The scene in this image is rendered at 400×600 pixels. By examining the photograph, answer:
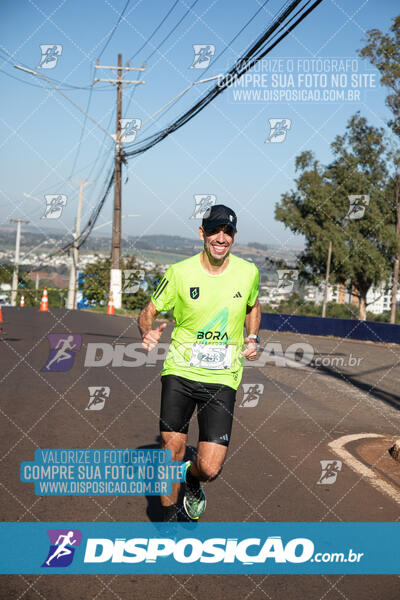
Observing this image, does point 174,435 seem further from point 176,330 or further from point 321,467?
point 321,467

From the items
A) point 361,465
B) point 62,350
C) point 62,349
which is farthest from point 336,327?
point 361,465

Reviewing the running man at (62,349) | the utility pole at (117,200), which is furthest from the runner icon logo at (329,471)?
the utility pole at (117,200)

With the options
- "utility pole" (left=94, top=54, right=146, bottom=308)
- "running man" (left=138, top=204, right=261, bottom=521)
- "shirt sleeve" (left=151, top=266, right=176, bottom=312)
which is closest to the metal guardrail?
"utility pole" (left=94, top=54, right=146, bottom=308)

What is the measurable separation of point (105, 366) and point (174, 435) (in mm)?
9148

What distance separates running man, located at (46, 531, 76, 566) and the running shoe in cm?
73

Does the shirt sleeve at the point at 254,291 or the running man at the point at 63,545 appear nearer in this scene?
the running man at the point at 63,545

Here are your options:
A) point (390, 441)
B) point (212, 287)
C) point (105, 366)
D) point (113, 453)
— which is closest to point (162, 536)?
point (212, 287)

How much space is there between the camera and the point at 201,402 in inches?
170

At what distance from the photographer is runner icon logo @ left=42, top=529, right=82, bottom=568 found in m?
3.86

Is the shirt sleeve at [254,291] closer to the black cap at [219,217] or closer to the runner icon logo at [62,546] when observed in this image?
the black cap at [219,217]

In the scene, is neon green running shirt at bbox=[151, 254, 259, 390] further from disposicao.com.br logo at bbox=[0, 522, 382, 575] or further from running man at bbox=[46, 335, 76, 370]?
running man at bbox=[46, 335, 76, 370]

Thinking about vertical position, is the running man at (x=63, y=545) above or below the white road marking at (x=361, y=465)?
below

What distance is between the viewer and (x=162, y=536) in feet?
13.8

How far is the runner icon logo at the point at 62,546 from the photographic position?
3.86 meters
